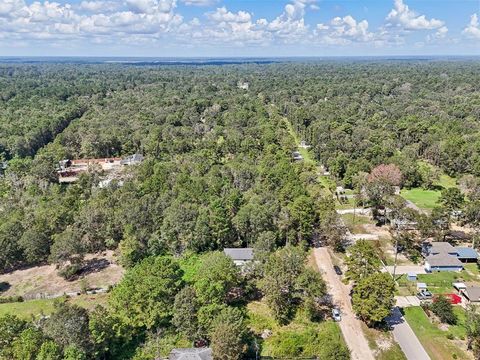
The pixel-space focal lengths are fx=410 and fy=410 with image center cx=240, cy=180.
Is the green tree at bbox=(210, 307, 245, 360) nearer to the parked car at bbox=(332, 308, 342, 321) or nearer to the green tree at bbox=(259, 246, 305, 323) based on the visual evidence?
the green tree at bbox=(259, 246, 305, 323)

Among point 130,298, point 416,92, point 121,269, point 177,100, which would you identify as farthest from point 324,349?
point 416,92

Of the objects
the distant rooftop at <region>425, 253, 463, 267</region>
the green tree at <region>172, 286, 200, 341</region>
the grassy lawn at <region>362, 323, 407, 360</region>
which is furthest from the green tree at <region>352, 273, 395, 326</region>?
the green tree at <region>172, 286, 200, 341</region>

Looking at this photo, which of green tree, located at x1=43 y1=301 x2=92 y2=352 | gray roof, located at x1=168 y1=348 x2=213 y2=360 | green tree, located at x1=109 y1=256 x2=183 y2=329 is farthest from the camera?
green tree, located at x1=109 y1=256 x2=183 y2=329

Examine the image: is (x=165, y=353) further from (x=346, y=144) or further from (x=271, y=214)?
(x=346, y=144)

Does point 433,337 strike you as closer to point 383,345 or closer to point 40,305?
point 383,345

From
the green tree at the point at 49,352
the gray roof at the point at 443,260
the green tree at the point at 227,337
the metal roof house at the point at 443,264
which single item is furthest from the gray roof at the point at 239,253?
the green tree at the point at 49,352

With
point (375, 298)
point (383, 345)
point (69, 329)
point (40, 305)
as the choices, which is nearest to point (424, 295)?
point (375, 298)
